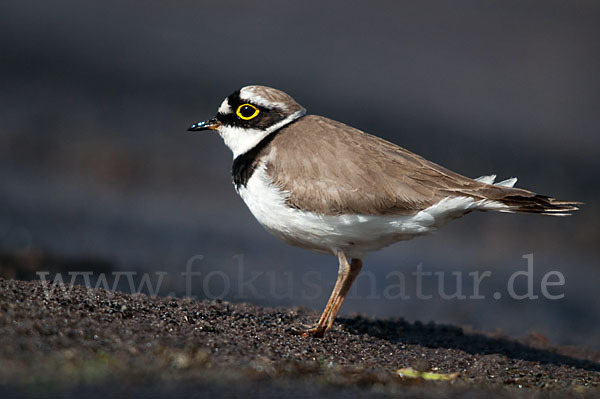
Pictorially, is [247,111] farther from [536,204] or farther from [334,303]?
[536,204]

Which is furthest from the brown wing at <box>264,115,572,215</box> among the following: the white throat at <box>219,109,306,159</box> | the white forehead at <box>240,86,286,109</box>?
the white forehead at <box>240,86,286,109</box>

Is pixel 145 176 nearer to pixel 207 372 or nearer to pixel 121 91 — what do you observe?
pixel 121 91

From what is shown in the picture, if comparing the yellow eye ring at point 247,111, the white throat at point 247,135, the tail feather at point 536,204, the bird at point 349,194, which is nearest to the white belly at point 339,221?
the bird at point 349,194

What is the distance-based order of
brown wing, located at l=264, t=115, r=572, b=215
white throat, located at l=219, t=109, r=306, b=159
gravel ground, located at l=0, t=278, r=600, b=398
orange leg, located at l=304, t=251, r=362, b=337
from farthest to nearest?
1. white throat, located at l=219, t=109, r=306, b=159
2. orange leg, located at l=304, t=251, r=362, b=337
3. brown wing, located at l=264, t=115, r=572, b=215
4. gravel ground, located at l=0, t=278, r=600, b=398

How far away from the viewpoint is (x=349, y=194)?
501 cm

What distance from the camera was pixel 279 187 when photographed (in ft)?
16.7

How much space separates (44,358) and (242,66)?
439 inches

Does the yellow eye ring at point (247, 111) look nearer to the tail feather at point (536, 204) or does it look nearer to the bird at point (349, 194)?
the bird at point (349, 194)

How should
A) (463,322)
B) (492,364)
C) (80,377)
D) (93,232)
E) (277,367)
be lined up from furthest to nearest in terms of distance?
(93,232) → (463,322) → (492,364) → (277,367) → (80,377)

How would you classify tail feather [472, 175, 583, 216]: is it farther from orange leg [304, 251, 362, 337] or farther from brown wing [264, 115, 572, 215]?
orange leg [304, 251, 362, 337]

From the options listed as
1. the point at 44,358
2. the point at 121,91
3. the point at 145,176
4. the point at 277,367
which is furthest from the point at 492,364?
the point at 121,91

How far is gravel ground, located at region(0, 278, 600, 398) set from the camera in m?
3.26

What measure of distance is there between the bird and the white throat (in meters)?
0.21

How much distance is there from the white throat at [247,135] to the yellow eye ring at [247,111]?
0.11 metres
